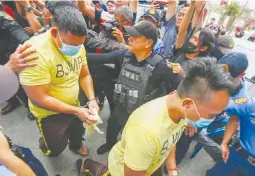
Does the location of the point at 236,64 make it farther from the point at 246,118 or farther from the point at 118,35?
the point at 118,35

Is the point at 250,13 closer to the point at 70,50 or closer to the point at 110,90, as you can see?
the point at 110,90

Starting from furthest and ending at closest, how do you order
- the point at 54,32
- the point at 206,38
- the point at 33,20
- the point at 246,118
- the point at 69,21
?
the point at 33,20
the point at 206,38
the point at 246,118
the point at 54,32
the point at 69,21

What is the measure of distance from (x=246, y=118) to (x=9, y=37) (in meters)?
2.99

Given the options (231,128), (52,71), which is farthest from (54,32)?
(231,128)

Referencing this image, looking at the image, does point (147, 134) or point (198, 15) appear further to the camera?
point (198, 15)

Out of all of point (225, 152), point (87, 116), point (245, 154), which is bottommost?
point (225, 152)

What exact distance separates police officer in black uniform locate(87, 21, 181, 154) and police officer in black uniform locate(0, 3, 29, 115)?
1126mm

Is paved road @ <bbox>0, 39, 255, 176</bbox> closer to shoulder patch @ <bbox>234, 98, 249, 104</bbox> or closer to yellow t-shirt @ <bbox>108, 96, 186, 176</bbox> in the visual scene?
shoulder patch @ <bbox>234, 98, 249, 104</bbox>

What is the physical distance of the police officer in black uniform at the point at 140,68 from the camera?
1982 mm

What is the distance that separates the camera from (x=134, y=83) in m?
2.04

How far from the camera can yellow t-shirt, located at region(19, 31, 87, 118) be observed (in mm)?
1537

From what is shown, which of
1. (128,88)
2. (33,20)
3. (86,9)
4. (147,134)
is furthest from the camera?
(86,9)

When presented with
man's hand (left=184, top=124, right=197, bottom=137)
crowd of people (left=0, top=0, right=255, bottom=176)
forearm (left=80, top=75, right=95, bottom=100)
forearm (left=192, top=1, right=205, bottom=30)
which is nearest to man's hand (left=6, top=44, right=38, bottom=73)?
crowd of people (left=0, top=0, right=255, bottom=176)

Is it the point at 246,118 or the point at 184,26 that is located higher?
the point at 184,26
